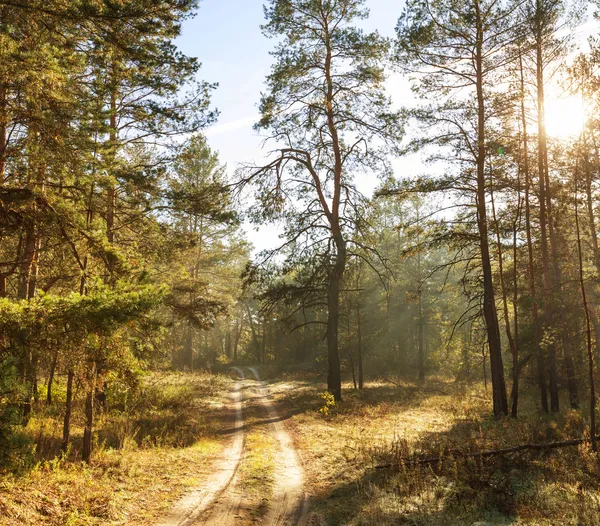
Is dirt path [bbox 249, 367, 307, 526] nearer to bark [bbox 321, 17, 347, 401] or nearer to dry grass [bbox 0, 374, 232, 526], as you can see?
dry grass [bbox 0, 374, 232, 526]

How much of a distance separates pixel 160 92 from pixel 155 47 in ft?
11.5

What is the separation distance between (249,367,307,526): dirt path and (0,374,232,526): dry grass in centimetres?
182

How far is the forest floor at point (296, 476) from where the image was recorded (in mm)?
7379

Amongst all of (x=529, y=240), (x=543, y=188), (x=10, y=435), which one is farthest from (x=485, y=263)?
(x=10, y=435)

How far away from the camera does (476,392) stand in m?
25.8

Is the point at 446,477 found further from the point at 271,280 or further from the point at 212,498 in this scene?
the point at 271,280

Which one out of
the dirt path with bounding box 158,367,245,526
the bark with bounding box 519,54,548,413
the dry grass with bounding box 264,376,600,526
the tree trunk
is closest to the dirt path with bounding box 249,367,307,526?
the dry grass with bounding box 264,376,600,526

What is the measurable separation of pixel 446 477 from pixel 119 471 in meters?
7.08

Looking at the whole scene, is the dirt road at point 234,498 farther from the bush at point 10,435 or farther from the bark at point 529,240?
the bark at point 529,240

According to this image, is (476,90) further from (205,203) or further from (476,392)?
(476,392)

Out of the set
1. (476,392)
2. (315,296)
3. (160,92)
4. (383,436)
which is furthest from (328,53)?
(476,392)

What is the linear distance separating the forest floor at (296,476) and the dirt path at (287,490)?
25mm

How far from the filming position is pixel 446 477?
9.06 m

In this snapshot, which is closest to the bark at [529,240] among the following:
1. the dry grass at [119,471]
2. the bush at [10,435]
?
the dry grass at [119,471]
